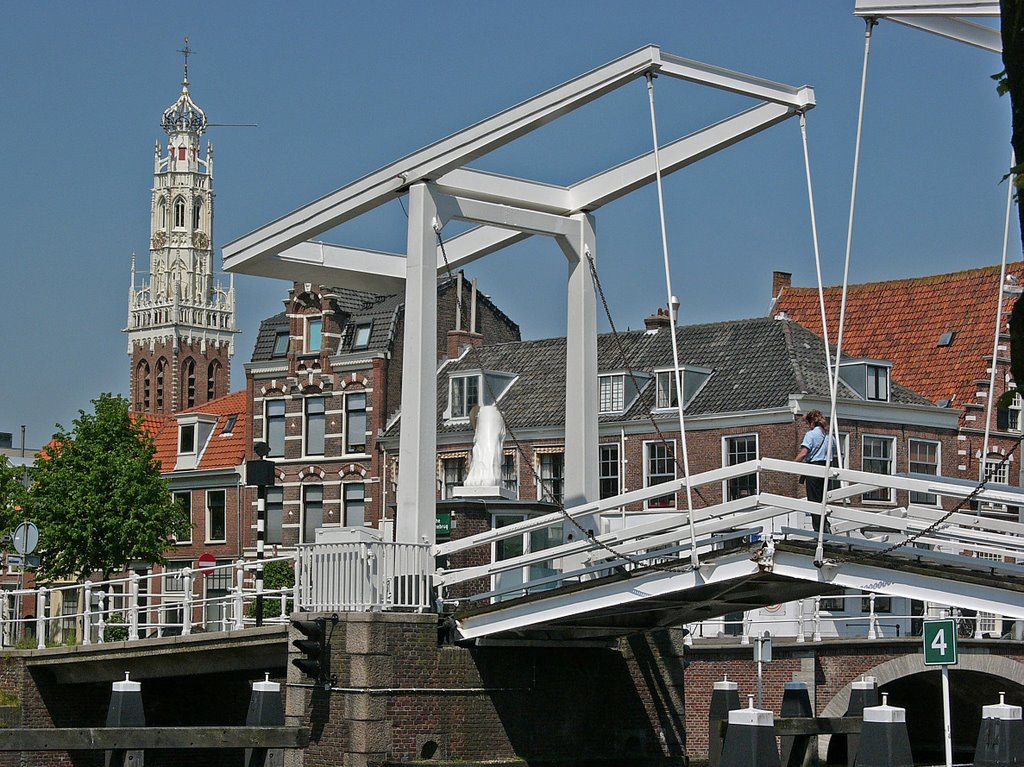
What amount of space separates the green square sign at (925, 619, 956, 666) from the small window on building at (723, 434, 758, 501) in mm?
18411

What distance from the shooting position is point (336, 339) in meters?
40.6

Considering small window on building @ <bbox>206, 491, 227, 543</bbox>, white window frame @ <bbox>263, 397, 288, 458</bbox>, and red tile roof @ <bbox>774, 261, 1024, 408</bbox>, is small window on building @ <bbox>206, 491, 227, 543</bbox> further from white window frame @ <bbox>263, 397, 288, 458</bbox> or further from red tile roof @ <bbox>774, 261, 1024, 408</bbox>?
red tile roof @ <bbox>774, 261, 1024, 408</bbox>

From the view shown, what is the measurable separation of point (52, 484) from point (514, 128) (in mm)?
24164

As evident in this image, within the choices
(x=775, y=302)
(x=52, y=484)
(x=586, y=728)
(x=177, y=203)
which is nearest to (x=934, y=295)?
(x=775, y=302)

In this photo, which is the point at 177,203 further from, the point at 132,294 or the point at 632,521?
the point at 632,521

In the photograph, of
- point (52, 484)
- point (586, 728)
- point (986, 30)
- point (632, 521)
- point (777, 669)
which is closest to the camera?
point (986, 30)

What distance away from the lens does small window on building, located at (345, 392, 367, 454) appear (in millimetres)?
39719

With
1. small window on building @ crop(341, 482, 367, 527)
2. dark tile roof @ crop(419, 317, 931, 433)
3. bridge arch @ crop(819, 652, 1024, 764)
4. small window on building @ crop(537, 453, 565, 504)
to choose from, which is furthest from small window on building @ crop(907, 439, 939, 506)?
small window on building @ crop(341, 482, 367, 527)

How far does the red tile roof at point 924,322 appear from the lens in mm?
37375

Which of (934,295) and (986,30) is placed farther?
(934,295)

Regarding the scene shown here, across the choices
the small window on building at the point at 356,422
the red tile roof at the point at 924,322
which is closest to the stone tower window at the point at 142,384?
the small window on building at the point at 356,422

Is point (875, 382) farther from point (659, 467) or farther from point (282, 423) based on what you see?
point (282, 423)

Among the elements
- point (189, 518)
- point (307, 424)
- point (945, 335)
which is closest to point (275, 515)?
point (307, 424)

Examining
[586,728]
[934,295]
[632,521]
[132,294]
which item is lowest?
[586,728]
